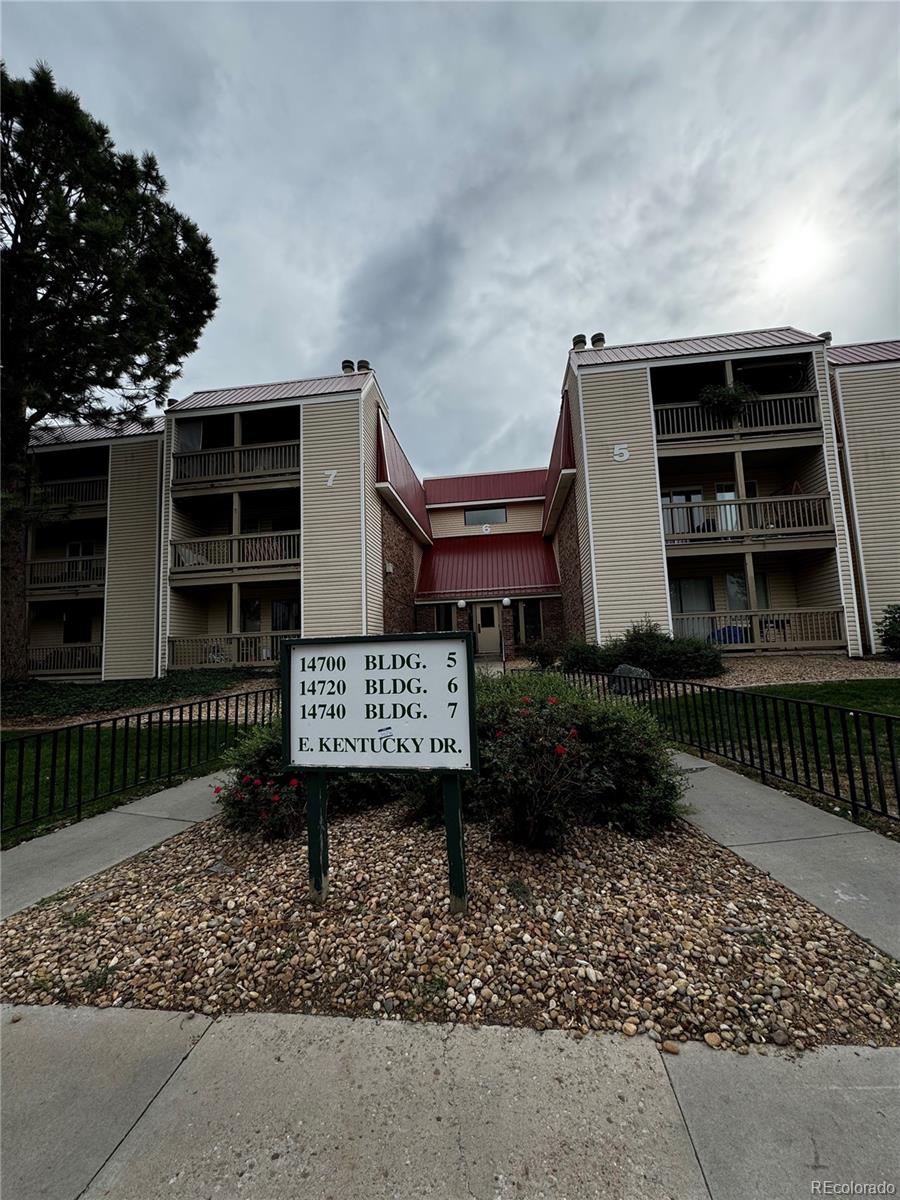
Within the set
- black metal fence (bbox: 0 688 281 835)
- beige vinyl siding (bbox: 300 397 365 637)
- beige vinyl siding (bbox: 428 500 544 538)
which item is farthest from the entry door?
black metal fence (bbox: 0 688 281 835)

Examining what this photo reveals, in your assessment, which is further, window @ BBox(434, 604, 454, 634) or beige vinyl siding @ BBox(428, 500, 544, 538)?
beige vinyl siding @ BBox(428, 500, 544, 538)

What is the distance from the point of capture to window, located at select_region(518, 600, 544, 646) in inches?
813

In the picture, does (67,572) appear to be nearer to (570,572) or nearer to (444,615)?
(444,615)

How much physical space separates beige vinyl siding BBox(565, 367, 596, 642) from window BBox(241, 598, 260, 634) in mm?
11673

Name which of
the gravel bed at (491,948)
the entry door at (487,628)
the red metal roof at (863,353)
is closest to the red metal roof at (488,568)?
the entry door at (487,628)

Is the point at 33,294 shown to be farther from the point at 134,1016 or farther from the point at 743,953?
Result: the point at 743,953

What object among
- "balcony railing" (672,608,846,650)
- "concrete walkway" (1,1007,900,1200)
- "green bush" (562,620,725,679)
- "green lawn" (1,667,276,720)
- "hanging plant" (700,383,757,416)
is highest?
"hanging plant" (700,383,757,416)

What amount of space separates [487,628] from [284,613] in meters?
8.48

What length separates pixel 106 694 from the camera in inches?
517

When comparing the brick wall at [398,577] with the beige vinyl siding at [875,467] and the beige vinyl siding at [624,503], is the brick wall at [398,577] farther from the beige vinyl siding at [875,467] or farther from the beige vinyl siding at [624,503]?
the beige vinyl siding at [875,467]

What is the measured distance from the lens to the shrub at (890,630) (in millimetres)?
12656

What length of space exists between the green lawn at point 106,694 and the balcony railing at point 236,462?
6.50m

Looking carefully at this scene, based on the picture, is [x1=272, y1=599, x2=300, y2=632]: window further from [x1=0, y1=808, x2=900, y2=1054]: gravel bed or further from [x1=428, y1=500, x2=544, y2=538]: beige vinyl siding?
[x1=0, y1=808, x2=900, y2=1054]: gravel bed

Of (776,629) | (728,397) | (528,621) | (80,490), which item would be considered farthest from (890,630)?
(80,490)
